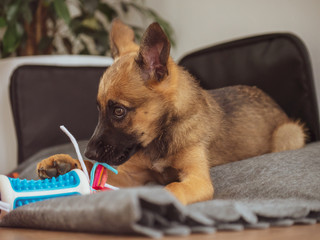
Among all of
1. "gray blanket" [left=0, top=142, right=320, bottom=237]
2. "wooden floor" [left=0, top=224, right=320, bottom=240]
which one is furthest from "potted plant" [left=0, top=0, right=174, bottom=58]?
"wooden floor" [left=0, top=224, right=320, bottom=240]

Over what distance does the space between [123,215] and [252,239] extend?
0.31 m

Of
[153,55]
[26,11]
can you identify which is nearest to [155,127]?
[153,55]

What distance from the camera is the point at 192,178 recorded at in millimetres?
1542

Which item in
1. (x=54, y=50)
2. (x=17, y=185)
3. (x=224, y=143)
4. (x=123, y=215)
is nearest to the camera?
(x=123, y=215)

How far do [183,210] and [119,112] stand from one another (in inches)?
28.1

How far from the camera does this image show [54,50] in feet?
14.8

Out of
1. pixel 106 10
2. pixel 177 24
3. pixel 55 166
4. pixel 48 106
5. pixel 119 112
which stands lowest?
pixel 48 106

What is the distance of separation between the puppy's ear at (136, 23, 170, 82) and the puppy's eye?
7.0 inches

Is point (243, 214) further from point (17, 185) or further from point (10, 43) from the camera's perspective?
point (10, 43)

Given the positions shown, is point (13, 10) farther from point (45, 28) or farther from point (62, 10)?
point (45, 28)

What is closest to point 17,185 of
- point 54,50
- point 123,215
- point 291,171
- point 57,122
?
point 123,215

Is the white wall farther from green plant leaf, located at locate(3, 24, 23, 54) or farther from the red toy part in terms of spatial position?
the red toy part

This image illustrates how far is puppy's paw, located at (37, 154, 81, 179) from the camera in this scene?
1489mm

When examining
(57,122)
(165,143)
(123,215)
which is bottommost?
(57,122)
